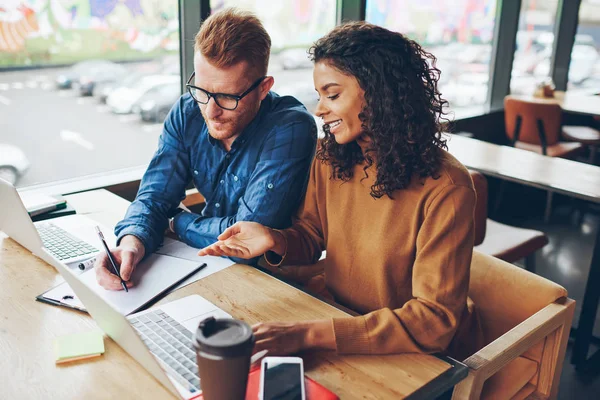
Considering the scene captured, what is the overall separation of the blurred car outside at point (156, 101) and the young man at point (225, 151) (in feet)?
3.05

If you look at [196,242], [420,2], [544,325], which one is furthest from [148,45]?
[420,2]

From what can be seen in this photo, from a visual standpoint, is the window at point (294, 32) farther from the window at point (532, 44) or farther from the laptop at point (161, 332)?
the window at point (532, 44)

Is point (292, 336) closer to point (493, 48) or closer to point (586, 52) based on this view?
point (493, 48)

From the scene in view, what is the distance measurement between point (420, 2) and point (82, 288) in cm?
371

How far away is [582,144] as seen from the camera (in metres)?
4.51

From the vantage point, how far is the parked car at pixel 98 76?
243cm

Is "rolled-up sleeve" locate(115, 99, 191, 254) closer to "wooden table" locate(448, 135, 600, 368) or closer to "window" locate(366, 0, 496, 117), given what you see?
"wooden table" locate(448, 135, 600, 368)

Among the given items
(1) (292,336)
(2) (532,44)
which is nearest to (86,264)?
(1) (292,336)

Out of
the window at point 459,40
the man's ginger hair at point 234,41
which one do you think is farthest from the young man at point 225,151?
the window at point 459,40

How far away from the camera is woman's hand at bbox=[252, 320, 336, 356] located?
1.06 meters

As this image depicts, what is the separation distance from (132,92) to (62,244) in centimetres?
123

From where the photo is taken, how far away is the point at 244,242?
55.5 inches

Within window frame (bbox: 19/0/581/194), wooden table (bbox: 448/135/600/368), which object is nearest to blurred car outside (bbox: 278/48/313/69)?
window frame (bbox: 19/0/581/194)

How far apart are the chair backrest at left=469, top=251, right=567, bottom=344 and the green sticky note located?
1.03m
